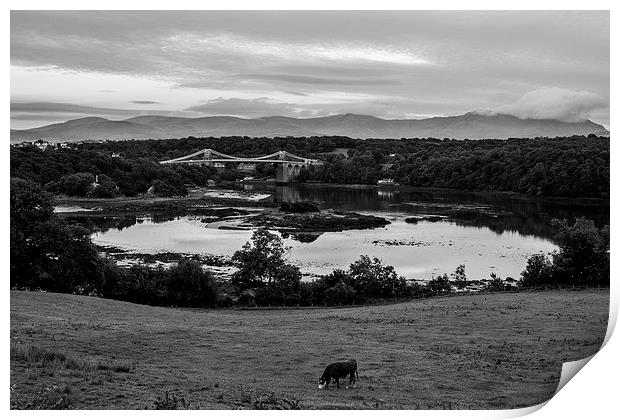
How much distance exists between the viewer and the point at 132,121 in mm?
16094

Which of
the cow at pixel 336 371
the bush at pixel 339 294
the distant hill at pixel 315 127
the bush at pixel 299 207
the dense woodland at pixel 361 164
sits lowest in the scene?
the bush at pixel 339 294

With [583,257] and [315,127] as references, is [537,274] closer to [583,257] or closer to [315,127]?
[583,257]

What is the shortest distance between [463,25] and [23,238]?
12.0 meters

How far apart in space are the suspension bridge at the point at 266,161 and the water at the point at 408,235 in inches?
29.9

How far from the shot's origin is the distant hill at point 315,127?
53.0 ft

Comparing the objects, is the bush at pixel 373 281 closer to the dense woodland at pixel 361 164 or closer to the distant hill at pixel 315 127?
the dense woodland at pixel 361 164

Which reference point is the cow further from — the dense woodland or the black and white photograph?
the dense woodland

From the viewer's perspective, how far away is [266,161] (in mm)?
19844

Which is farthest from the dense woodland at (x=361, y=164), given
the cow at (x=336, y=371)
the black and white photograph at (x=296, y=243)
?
the cow at (x=336, y=371)

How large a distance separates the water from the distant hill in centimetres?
256

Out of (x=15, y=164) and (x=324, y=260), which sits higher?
(x=15, y=164)

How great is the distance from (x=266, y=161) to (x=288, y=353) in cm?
957

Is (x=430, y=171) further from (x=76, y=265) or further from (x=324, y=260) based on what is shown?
(x=76, y=265)

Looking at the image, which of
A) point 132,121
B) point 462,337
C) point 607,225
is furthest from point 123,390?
point 607,225
